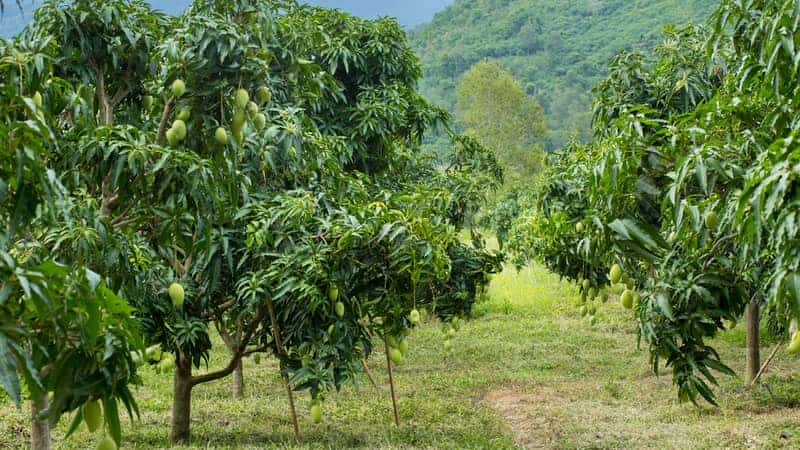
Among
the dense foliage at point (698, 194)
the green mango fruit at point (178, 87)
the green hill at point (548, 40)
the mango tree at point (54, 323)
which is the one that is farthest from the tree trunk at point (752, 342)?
the green hill at point (548, 40)

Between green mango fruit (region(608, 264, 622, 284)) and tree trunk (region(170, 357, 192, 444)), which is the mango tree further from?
tree trunk (region(170, 357, 192, 444))

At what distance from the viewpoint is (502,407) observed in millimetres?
8156

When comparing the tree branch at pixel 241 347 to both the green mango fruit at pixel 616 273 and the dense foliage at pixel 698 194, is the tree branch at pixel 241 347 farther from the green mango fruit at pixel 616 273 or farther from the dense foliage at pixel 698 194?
the dense foliage at pixel 698 194

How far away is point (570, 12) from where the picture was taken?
5453 cm

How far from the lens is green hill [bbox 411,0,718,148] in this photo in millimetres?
45125

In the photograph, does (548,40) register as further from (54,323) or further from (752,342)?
(54,323)

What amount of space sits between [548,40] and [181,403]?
47416 millimetres

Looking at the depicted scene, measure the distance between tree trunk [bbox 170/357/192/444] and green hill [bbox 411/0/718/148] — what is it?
36799 millimetres

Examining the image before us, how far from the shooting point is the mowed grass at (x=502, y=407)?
21.3 feet

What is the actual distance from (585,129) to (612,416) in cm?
3516

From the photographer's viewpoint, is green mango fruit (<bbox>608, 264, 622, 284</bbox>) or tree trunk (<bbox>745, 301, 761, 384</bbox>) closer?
green mango fruit (<bbox>608, 264, 622, 284</bbox>)

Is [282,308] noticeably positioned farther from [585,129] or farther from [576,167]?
[585,129]

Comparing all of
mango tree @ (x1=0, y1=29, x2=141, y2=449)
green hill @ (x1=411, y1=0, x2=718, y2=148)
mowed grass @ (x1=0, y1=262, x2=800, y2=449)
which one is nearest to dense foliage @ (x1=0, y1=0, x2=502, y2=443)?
mango tree @ (x1=0, y1=29, x2=141, y2=449)

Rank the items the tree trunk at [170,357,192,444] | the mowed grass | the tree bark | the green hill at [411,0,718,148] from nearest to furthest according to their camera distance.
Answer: the tree trunk at [170,357,192,444] → the tree bark → the mowed grass → the green hill at [411,0,718,148]
